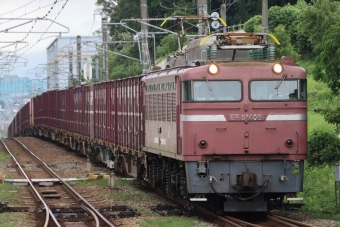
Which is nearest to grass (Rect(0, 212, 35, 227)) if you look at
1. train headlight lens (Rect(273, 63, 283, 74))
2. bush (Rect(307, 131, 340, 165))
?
train headlight lens (Rect(273, 63, 283, 74))

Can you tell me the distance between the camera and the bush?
76.3ft

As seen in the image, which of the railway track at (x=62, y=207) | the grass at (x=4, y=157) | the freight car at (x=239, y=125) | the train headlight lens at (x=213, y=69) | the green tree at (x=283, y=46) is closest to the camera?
the freight car at (x=239, y=125)

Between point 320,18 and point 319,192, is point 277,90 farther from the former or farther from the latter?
point 320,18

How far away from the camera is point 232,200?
47.4 feet

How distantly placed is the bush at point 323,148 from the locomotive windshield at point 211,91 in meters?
9.51

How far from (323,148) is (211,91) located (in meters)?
10.2

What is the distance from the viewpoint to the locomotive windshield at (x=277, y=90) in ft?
47.0

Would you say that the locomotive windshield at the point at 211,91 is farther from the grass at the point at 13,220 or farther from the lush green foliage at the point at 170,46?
the lush green foliage at the point at 170,46

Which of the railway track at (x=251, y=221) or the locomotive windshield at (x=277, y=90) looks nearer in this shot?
the railway track at (x=251, y=221)

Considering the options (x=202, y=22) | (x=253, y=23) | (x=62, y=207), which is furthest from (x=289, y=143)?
(x=253, y=23)

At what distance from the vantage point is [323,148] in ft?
77.5

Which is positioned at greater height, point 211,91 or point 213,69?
point 213,69

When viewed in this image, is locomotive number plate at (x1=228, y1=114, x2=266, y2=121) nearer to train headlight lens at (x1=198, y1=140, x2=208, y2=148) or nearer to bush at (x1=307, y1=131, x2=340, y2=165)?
train headlight lens at (x1=198, y1=140, x2=208, y2=148)

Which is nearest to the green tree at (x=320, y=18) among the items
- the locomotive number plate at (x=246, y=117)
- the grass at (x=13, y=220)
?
the locomotive number plate at (x=246, y=117)
